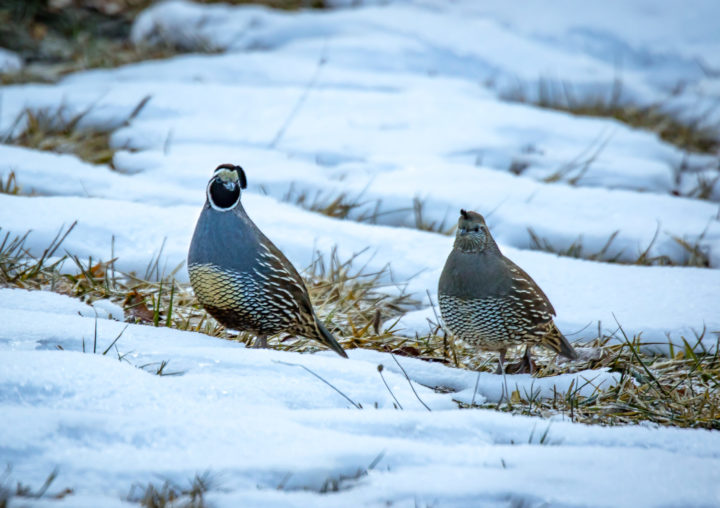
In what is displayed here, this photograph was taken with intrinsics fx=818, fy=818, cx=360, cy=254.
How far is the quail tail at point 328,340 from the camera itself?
11.7ft

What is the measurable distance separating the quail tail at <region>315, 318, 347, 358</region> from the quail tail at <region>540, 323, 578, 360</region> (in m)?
0.91

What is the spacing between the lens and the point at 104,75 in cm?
781

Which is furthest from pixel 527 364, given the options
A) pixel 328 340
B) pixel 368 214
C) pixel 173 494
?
pixel 368 214

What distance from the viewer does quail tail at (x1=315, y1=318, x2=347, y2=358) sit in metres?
3.57

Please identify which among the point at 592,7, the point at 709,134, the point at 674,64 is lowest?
the point at 709,134

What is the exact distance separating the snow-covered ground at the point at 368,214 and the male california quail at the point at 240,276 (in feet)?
0.80

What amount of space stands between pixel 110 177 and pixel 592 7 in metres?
7.43

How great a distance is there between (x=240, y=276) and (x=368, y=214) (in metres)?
2.30

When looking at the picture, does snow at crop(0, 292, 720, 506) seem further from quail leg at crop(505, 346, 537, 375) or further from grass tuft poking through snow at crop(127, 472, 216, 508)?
quail leg at crop(505, 346, 537, 375)

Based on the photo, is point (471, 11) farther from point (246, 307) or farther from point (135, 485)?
point (135, 485)

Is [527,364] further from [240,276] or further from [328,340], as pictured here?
[240,276]

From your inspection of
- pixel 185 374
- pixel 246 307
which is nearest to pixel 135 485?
pixel 185 374

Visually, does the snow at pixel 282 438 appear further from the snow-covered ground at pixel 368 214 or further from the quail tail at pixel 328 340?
the quail tail at pixel 328 340

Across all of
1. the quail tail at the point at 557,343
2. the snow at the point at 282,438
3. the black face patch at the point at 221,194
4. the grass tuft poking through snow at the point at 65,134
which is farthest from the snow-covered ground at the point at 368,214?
the black face patch at the point at 221,194
